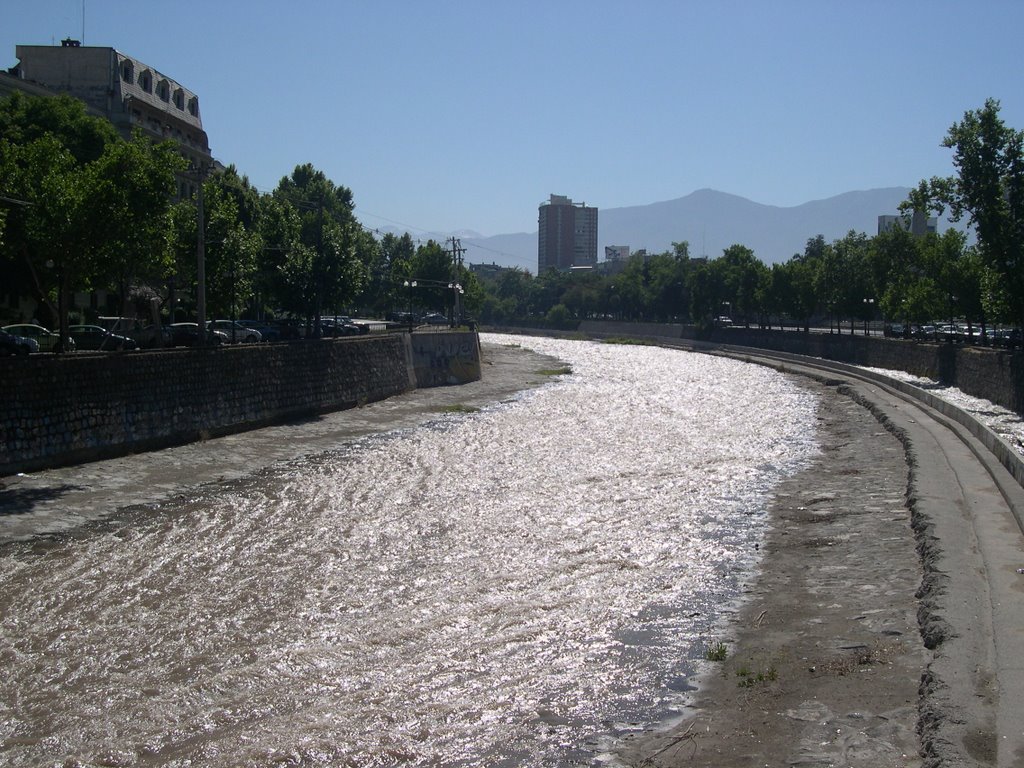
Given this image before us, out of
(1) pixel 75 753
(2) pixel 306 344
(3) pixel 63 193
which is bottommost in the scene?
(1) pixel 75 753

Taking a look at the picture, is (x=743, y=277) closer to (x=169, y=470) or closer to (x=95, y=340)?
(x=95, y=340)

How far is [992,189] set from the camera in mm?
51125

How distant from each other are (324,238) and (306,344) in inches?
621

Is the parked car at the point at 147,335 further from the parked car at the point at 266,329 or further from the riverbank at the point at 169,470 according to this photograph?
the parked car at the point at 266,329

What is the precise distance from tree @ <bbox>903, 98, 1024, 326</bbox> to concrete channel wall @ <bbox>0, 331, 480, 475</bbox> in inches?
1218

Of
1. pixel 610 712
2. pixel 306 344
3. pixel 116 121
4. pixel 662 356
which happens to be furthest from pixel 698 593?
pixel 662 356

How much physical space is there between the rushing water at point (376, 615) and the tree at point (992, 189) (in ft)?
86.5

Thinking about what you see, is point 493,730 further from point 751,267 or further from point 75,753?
point 751,267

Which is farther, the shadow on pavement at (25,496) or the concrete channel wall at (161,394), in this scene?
the concrete channel wall at (161,394)

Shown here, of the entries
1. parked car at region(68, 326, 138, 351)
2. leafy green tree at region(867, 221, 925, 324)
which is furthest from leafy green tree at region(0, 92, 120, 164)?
leafy green tree at region(867, 221, 925, 324)

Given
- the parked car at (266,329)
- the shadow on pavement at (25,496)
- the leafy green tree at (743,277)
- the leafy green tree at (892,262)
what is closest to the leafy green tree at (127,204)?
the shadow on pavement at (25,496)

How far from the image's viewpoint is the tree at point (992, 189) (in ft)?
164

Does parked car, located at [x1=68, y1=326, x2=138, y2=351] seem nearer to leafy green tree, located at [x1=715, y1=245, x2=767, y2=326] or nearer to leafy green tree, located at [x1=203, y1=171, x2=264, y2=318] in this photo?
leafy green tree, located at [x1=203, y1=171, x2=264, y2=318]

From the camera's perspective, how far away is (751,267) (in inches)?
4914
